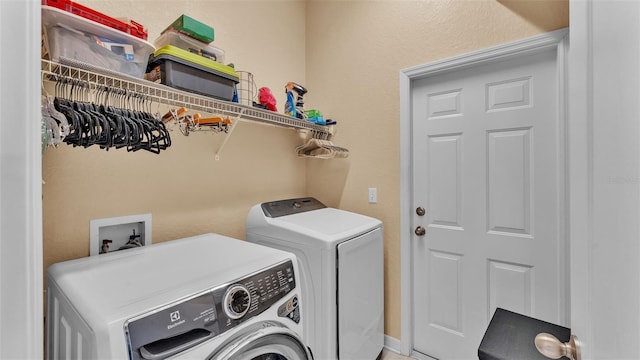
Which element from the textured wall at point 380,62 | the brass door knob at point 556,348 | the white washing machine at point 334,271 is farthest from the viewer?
the textured wall at point 380,62

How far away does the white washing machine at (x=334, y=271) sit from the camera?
1.47 meters

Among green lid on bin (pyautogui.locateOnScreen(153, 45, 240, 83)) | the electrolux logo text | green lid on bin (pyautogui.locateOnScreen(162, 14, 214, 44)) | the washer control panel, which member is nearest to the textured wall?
the washer control panel

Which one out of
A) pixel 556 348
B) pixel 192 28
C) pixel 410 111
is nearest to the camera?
pixel 556 348

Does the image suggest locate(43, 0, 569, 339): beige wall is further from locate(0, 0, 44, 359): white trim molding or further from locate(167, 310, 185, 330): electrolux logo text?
locate(0, 0, 44, 359): white trim molding

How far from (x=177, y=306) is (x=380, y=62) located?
204 cm

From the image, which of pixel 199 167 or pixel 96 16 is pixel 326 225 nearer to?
pixel 199 167

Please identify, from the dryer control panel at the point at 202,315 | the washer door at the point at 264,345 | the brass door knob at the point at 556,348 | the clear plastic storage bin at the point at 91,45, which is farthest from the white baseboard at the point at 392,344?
the clear plastic storage bin at the point at 91,45

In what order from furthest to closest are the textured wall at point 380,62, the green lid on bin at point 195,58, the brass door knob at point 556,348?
1. the textured wall at point 380,62
2. the green lid on bin at point 195,58
3. the brass door knob at point 556,348

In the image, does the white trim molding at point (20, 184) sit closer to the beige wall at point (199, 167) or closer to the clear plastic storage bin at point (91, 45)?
the clear plastic storage bin at point (91, 45)

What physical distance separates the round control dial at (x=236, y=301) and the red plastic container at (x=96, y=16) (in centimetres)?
105

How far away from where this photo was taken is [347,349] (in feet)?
5.22

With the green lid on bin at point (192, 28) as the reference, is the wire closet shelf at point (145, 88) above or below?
below

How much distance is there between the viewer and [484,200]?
180cm

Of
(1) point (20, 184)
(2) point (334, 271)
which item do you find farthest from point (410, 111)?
(1) point (20, 184)
